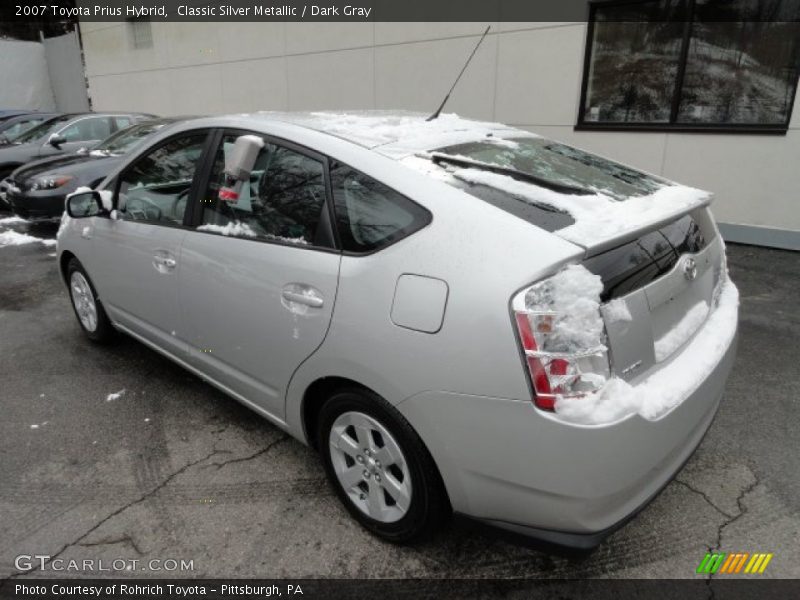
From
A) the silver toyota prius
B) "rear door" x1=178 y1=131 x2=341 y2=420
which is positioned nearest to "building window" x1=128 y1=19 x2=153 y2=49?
the silver toyota prius

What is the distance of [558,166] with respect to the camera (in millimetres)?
2500

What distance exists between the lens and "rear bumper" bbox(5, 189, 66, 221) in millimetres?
7062

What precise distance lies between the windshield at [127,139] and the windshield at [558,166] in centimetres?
640

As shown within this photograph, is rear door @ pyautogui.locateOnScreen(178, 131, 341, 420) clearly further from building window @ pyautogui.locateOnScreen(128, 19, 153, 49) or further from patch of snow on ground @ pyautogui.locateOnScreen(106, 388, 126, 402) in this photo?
building window @ pyautogui.locateOnScreen(128, 19, 153, 49)

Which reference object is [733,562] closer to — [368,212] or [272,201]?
[368,212]

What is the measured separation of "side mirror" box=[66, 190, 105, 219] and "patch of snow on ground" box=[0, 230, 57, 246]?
4572 millimetres

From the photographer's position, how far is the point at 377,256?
6.57ft

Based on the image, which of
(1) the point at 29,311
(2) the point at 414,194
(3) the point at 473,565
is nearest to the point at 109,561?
(3) the point at 473,565

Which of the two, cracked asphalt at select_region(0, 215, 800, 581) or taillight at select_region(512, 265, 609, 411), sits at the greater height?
taillight at select_region(512, 265, 609, 411)

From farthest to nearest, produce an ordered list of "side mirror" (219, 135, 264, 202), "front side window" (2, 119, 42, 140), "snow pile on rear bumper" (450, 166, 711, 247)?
"front side window" (2, 119, 42, 140) → "side mirror" (219, 135, 264, 202) → "snow pile on rear bumper" (450, 166, 711, 247)

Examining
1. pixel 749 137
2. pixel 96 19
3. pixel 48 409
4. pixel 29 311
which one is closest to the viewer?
pixel 48 409

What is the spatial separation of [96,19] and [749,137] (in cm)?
1705

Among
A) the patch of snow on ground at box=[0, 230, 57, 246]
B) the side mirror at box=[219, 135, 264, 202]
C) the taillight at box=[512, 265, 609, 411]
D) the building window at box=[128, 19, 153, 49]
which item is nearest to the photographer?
the taillight at box=[512, 265, 609, 411]

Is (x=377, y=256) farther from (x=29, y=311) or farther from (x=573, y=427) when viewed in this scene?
(x=29, y=311)
